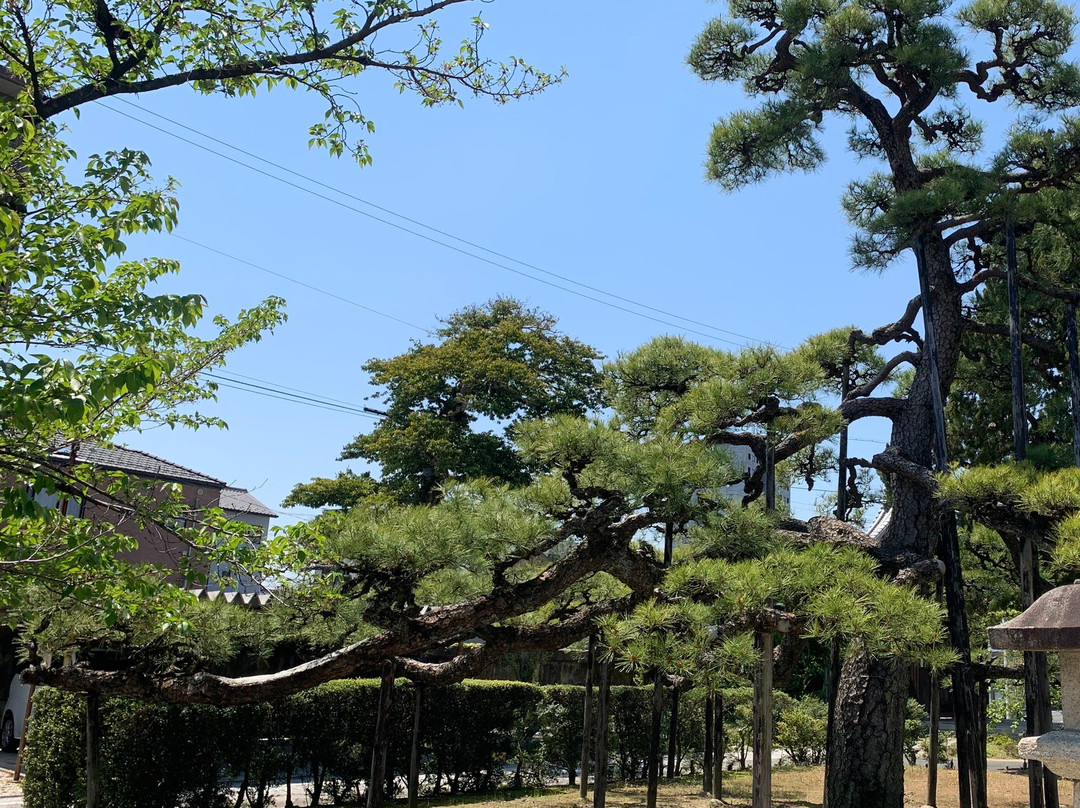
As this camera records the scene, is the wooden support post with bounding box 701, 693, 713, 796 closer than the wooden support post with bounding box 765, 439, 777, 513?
No

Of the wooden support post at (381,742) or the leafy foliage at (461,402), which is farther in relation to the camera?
the leafy foliage at (461,402)

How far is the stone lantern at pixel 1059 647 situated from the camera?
3285mm

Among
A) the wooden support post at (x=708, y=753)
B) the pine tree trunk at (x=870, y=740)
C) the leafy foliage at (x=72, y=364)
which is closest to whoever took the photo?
the leafy foliage at (x=72, y=364)

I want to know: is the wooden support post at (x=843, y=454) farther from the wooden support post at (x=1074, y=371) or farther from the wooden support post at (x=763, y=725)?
the wooden support post at (x=763, y=725)

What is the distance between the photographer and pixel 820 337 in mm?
7699

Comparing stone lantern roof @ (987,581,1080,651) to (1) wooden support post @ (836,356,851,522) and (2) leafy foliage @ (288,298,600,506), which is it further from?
(2) leafy foliage @ (288,298,600,506)

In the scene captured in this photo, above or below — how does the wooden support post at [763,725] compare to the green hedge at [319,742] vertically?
above

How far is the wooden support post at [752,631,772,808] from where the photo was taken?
5.02 metres

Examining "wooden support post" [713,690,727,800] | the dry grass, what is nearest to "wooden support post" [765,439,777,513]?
"wooden support post" [713,690,727,800]

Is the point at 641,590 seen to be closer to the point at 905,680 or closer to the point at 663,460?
the point at 663,460

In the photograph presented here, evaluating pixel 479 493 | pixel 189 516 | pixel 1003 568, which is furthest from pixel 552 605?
pixel 1003 568

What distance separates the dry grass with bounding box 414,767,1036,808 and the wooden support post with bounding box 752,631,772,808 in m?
4.32

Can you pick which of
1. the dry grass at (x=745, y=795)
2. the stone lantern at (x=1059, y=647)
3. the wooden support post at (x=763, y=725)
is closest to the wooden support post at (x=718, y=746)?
the dry grass at (x=745, y=795)

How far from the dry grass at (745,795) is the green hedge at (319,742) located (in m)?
0.67
